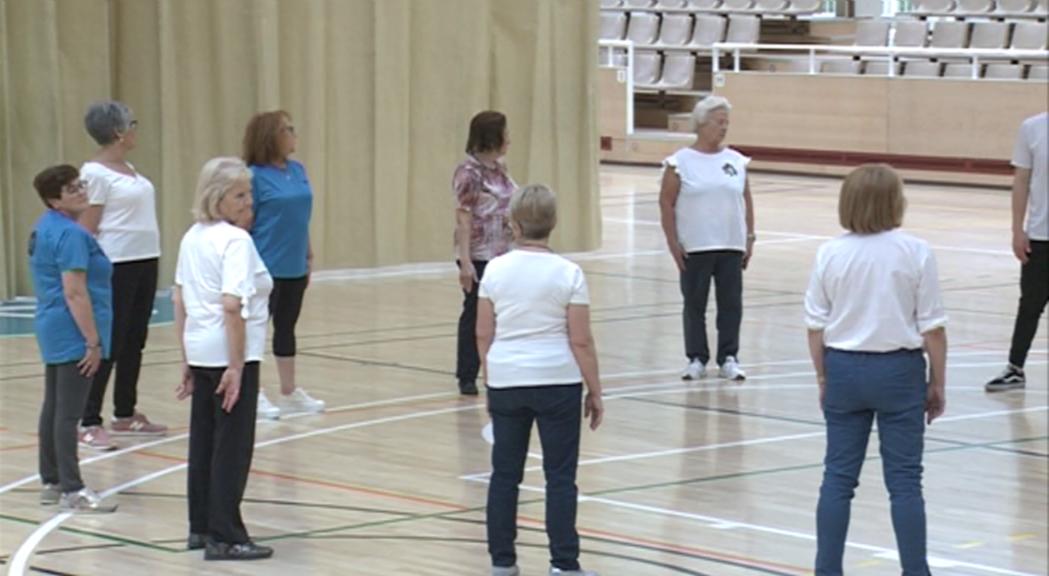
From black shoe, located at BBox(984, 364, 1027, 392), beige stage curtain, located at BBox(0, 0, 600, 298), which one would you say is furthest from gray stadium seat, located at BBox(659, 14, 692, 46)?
black shoe, located at BBox(984, 364, 1027, 392)

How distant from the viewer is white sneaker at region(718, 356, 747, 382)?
11.5 meters

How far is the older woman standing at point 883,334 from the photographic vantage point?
6.20 m

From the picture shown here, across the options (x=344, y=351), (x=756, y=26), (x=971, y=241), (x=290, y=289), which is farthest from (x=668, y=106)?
(x=290, y=289)

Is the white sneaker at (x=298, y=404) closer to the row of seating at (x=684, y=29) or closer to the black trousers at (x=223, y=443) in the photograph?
the black trousers at (x=223, y=443)

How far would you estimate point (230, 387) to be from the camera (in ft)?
23.5

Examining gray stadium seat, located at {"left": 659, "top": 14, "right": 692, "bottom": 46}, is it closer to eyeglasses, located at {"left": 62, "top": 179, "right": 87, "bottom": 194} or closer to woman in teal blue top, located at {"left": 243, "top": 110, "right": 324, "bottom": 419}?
woman in teal blue top, located at {"left": 243, "top": 110, "right": 324, "bottom": 419}

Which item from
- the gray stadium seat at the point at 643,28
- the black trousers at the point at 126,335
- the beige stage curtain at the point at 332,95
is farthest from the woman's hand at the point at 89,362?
the gray stadium seat at the point at 643,28

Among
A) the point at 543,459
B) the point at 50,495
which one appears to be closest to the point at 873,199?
the point at 543,459

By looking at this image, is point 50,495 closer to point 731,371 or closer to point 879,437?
point 879,437

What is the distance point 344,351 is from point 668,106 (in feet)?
62.3

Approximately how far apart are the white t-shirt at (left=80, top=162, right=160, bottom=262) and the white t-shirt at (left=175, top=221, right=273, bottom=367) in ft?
6.46

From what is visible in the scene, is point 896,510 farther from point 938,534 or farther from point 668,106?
point 668,106

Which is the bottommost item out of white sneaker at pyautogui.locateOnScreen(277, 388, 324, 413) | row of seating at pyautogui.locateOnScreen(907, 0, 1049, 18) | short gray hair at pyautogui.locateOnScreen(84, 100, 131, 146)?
white sneaker at pyautogui.locateOnScreen(277, 388, 324, 413)

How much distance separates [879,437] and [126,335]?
4313mm
